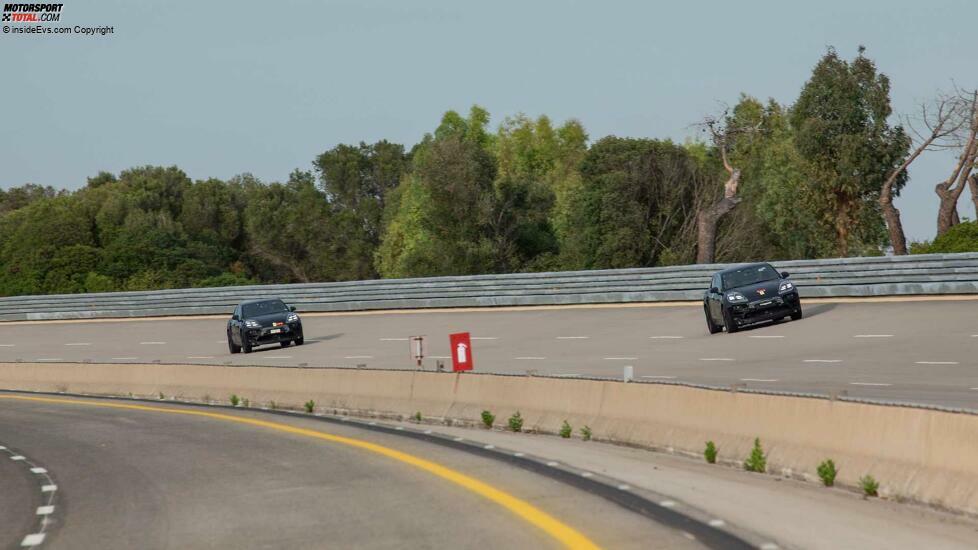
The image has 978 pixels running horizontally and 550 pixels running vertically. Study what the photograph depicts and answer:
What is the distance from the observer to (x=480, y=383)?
69.4ft

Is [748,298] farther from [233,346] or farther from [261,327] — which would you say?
[233,346]

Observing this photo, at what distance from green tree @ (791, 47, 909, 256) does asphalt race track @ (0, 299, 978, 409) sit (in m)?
32.1

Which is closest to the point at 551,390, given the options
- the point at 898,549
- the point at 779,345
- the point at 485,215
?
the point at 898,549

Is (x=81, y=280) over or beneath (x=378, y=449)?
over

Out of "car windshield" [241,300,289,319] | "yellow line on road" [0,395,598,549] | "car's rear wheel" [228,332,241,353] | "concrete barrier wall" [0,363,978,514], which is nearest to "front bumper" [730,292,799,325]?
"concrete barrier wall" [0,363,978,514]

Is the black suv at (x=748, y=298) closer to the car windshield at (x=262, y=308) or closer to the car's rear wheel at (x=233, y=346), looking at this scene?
the car windshield at (x=262, y=308)

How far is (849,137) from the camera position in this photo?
72750 mm

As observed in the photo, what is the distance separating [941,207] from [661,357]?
32.9 metres

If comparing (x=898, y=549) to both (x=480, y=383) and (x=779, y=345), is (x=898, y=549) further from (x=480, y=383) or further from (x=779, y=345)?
(x=779, y=345)

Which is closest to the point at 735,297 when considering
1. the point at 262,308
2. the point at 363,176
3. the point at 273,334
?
the point at 273,334

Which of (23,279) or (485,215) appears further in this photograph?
(23,279)

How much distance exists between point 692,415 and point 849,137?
197ft

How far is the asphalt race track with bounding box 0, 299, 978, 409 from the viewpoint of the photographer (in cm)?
2288

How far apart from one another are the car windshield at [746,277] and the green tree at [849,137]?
133 feet
